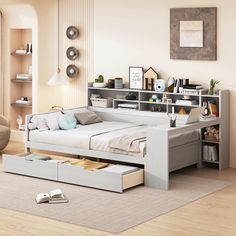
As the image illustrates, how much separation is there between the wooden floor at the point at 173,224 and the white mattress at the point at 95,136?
1.19m

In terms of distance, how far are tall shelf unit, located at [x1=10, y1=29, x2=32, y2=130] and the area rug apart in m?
2.55

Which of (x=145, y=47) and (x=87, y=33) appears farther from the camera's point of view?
(x=87, y=33)

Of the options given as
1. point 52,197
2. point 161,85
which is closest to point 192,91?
point 161,85

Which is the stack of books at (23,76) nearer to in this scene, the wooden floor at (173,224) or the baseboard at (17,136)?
the baseboard at (17,136)

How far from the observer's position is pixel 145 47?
8.43 m

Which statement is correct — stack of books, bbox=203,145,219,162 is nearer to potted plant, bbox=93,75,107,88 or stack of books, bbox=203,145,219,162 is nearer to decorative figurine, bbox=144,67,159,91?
decorative figurine, bbox=144,67,159,91

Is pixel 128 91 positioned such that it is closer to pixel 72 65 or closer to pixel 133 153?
pixel 72 65

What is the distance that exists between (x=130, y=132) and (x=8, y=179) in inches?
60.2

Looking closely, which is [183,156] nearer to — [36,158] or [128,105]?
[128,105]

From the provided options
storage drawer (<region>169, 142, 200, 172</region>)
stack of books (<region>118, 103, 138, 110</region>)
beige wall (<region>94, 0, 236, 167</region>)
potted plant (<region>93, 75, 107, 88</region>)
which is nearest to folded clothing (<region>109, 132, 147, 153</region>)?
storage drawer (<region>169, 142, 200, 172</region>)

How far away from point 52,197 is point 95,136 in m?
1.43

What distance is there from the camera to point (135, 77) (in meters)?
8.46

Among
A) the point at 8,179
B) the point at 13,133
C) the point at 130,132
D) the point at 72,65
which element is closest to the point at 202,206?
the point at 130,132

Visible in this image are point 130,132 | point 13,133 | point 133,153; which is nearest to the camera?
point 133,153
